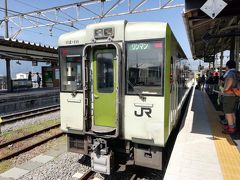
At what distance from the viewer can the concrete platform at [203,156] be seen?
12.7ft

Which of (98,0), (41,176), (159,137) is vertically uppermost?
(98,0)

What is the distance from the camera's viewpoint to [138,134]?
14.6 feet

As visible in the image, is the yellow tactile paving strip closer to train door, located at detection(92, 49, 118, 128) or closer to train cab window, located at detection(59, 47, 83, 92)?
train door, located at detection(92, 49, 118, 128)

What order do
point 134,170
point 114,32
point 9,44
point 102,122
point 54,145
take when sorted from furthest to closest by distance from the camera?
point 9,44 → point 54,145 → point 134,170 → point 102,122 → point 114,32

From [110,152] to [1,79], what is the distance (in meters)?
29.2

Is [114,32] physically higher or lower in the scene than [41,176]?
higher

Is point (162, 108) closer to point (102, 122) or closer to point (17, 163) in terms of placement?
point (102, 122)

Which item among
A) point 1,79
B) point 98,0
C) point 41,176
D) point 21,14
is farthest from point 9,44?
point 1,79

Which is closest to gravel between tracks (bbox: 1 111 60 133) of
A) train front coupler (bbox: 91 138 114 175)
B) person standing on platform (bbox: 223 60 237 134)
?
train front coupler (bbox: 91 138 114 175)

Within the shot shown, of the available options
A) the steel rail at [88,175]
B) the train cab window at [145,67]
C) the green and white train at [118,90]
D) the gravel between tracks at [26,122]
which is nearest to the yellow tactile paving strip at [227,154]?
the green and white train at [118,90]

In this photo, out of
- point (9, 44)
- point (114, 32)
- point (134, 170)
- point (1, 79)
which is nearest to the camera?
point (114, 32)

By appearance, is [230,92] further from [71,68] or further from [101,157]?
[71,68]

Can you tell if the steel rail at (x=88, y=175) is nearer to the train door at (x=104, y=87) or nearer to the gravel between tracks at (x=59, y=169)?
the gravel between tracks at (x=59, y=169)

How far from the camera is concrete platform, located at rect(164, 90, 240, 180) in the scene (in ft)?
12.7
